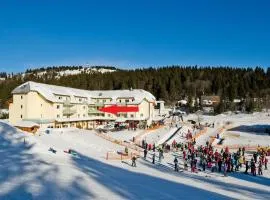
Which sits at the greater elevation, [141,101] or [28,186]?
[141,101]

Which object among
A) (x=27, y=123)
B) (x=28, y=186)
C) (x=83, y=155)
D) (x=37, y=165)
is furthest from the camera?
(x=27, y=123)

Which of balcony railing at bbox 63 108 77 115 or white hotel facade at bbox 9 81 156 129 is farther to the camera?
balcony railing at bbox 63 108 77 115

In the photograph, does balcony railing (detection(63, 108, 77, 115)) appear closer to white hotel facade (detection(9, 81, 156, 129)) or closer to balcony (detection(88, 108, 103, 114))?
white hotel facade (detection(9, 81, 156, 129))

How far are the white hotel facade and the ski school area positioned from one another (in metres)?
14.7

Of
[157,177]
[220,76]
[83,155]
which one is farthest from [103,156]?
[220,76]

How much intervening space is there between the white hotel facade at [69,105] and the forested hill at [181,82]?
41.9 m

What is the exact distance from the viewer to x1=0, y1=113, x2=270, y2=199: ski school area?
1748 centimetres

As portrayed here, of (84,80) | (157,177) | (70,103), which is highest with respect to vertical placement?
(84,80)

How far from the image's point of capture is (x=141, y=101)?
76625 mm

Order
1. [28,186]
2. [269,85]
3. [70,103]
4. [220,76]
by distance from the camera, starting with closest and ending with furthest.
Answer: [28,186], [70,103], [269,85], [220,76]

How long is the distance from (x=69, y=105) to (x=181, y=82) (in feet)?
259

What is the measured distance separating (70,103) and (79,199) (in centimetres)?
5476

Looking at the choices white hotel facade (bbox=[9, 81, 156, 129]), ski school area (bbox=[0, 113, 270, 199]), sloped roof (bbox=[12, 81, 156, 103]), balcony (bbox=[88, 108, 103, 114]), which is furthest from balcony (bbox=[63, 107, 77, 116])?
ski school area (bbox=[0, 113, 270, 199])

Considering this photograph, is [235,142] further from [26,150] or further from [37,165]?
[37,165]
